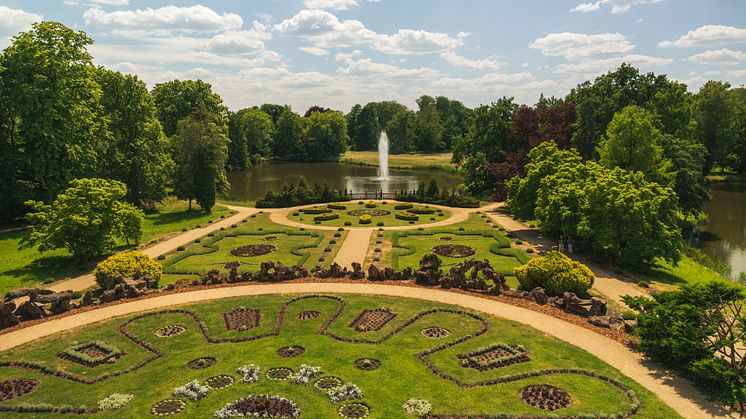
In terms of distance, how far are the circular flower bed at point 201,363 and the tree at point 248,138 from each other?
311 feet

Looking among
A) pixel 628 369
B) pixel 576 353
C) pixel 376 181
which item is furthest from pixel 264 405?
pixel 376 181

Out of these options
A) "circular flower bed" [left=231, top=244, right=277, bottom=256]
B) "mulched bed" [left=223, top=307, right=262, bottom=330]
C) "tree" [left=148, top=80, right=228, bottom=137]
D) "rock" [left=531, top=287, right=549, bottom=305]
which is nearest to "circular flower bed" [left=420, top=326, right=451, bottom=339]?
"rock" [left=531, top=287, right=549, bottom=305]

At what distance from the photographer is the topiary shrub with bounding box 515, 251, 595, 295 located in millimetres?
28906

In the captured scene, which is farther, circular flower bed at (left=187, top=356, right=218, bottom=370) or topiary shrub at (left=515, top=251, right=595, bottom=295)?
topiary shrub at (left=515, top=251, right=595, bottom=295)

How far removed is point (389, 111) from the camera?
588ft

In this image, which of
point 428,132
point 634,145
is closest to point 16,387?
point 634,145

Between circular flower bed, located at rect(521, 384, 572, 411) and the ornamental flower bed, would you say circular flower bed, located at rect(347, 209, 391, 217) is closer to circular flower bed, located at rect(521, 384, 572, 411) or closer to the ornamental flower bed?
the ornamental flower bed

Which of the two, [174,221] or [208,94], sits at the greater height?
[208,94]

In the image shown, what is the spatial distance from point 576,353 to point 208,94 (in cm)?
8735

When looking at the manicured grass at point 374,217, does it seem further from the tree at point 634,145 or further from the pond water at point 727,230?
the pond water at point 727,230

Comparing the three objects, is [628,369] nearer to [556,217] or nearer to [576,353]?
[576,353]

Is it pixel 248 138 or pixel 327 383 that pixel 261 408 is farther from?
pixel 248 138

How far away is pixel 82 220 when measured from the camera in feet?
114

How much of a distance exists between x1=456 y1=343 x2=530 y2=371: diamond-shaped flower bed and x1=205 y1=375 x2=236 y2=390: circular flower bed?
33.0ft
